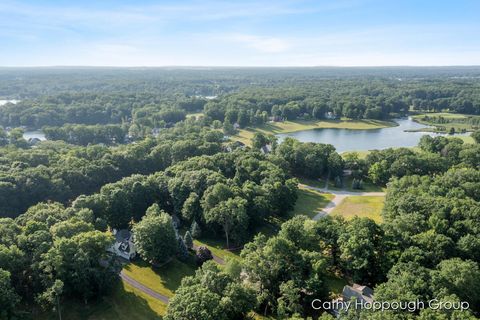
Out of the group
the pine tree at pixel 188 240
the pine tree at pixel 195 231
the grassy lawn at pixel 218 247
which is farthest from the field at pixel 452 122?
the pine tree at pixel 188 240

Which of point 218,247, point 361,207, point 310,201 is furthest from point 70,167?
point 361,207

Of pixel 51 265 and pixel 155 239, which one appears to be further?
pixel 155 239

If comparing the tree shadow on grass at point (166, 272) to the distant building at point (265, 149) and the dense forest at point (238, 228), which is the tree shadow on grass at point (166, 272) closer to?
the dense forest at point (238, 228)

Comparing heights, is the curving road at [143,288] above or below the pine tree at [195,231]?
below

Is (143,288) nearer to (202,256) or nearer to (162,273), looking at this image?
(162,273)

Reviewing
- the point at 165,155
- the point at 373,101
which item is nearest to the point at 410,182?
the point at 165,155

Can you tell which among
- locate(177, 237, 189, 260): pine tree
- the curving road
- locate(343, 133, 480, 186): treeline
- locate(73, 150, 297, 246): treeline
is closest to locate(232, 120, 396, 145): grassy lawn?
locate(343, 133, 480, 186): treeline
